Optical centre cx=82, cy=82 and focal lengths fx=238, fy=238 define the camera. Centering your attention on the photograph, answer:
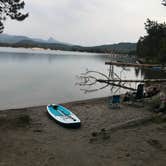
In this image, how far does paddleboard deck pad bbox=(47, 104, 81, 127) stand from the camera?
34.2 ft

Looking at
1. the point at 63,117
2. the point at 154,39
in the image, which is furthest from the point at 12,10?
the point at 154,39

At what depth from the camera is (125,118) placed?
12133 millimetres

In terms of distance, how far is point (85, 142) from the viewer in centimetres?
852

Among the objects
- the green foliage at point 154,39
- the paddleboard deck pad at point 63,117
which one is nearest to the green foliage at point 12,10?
the paddleboard deck pad at point 63,117

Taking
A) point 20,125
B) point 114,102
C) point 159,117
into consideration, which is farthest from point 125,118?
point 20,125

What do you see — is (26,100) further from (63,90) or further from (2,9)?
(2,9)

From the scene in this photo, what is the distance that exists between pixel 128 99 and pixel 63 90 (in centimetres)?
1157

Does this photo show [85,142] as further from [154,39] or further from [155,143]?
[154,39]

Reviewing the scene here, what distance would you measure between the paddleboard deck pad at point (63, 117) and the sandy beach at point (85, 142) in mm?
282

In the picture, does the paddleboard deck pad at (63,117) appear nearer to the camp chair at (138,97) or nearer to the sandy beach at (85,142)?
the sandy beach at (85,142)

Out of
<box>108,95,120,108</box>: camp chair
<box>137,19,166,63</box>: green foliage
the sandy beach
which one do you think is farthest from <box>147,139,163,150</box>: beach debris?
<box>137,19,166,63</box>: green foliage

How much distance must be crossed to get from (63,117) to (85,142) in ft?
10.4

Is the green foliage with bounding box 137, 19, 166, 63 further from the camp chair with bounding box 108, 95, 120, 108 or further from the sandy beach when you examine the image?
the sandy beach

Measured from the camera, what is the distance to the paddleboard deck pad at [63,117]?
34.2 feet
